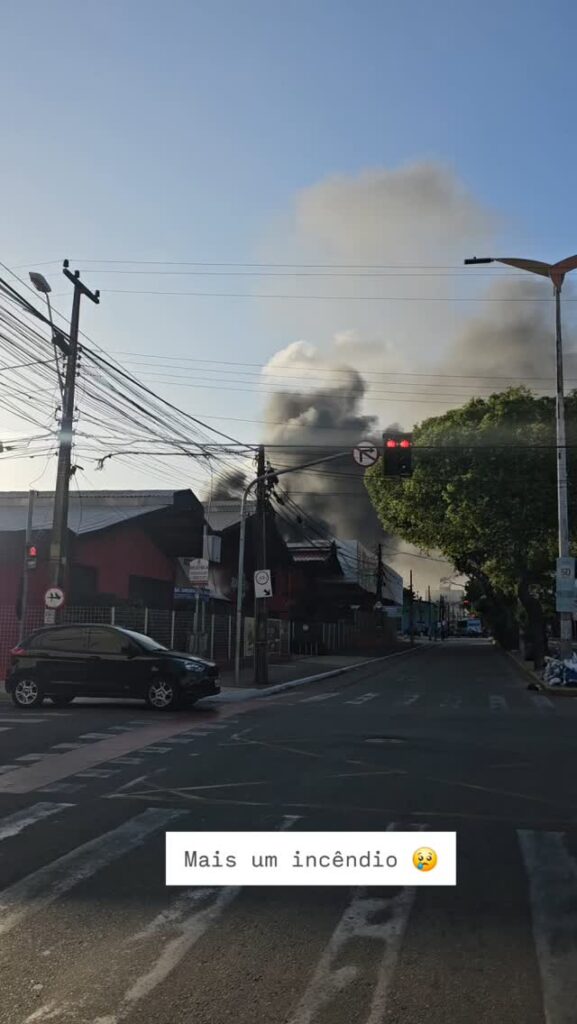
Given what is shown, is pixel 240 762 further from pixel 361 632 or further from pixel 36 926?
pixel 361 632

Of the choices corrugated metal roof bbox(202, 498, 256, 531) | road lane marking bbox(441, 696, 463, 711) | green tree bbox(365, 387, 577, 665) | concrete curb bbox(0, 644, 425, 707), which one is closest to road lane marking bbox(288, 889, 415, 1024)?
road lane marking bbox(441, 696, 463, 711)

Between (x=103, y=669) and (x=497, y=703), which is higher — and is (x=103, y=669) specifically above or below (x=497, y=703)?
above

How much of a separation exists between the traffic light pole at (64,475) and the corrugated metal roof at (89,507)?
786 centimetres

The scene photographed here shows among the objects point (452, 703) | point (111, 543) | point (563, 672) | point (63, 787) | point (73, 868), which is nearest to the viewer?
point (73, 868)

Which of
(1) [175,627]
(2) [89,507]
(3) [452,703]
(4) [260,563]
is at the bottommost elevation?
(3) [452,703]

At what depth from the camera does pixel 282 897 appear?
17.8ft

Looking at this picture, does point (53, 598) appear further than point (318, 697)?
No

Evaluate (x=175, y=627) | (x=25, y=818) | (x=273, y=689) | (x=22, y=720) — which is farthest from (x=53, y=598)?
(x=25, y=818)

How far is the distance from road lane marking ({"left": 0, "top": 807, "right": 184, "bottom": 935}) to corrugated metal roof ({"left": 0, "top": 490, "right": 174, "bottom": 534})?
75.1ft

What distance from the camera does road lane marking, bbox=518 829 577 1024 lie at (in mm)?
4020

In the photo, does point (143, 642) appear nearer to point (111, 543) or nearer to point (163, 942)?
point (163, 942)


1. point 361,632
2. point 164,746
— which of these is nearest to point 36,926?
point 164,746

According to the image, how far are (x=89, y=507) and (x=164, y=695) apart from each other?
2107 cm

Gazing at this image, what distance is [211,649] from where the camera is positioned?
31375mm
